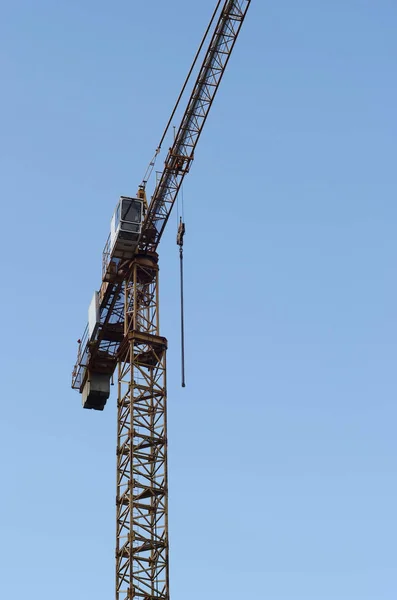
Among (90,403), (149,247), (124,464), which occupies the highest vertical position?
(149,247)

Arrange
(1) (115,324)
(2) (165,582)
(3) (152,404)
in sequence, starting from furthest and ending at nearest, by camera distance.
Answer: (1) (115,324), (3) (152,404), (2) (165,582)

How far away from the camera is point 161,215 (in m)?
73.6

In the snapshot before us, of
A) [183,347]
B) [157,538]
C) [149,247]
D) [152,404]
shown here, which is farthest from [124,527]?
[149,247]

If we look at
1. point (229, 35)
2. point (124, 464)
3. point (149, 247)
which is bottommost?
point (124, 464)

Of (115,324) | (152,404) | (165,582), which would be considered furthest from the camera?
(115,324)

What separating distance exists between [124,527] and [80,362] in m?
13.3

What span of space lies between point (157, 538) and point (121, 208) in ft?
58.6

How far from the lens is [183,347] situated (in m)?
73.7

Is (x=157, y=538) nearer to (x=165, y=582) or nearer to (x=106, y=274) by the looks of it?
(x=165, y=582)

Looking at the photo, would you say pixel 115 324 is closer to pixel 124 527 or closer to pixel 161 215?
pixel 161 215

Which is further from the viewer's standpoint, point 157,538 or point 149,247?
point 149,247

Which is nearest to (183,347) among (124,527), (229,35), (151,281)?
(151,281)

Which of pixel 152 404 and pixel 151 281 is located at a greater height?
pixel 151 281

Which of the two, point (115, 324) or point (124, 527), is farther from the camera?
point (115, 324)
